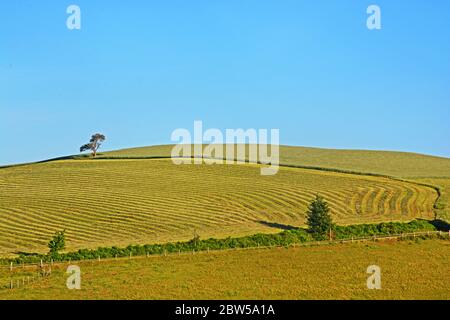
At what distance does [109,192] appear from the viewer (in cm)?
7838

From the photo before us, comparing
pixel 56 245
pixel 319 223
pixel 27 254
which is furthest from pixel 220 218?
pixel 27 254

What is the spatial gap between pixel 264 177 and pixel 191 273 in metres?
49.0

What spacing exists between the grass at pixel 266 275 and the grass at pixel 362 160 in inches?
1915

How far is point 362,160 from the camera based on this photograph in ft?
385

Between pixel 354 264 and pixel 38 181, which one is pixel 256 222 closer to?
pixel 354 264

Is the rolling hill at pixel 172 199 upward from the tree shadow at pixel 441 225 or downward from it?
upward

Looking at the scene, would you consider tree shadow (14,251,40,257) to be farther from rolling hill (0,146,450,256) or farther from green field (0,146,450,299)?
rolling hill (0,146,450,256)

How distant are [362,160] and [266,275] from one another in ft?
268

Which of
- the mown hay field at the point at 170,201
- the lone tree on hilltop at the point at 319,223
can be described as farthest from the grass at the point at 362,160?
the lone tree on hilltop at the point at 319,223

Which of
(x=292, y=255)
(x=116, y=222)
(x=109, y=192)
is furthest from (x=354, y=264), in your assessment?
(x=109, y=192)

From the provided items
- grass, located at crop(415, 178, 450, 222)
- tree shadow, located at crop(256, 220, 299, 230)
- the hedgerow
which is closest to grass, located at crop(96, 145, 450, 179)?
A: grass, located at crop(415, 178, 450, 222)

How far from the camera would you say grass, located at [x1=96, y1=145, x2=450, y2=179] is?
332ft

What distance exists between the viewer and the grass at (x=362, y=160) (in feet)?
332

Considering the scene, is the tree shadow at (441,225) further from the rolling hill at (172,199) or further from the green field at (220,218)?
the rolling hill at (172,199)
